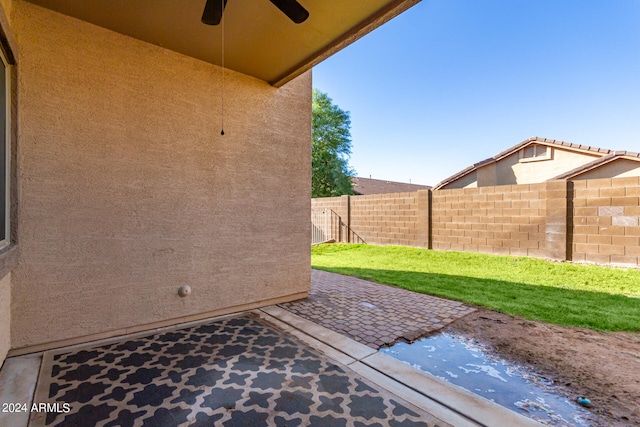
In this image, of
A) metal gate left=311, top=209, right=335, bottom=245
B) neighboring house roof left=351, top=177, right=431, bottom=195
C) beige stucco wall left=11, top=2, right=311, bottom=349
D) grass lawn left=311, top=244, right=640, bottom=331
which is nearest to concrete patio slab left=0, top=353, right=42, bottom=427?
beige stucco wall left=11, top=2, right=311, bottom=349

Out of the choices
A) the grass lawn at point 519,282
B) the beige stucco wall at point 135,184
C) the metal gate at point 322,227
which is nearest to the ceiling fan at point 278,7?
the beige stucco wall at point 135,184

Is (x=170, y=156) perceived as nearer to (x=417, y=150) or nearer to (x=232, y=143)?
(x=232, y=143)

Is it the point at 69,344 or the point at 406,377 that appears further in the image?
the point at 69,344

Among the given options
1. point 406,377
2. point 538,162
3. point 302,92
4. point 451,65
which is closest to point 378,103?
point 451,65

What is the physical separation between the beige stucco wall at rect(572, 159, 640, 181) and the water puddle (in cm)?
1321

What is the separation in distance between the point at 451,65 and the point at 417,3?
436 inches

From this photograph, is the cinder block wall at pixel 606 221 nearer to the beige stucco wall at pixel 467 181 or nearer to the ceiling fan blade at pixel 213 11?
the ceiling fan blade at pixel 213 11

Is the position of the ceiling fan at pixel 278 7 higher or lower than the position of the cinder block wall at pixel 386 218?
higher

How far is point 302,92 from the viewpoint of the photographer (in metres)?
4.35

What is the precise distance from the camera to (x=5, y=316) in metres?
2.35

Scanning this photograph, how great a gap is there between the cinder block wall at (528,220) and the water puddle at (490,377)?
18.7 ft

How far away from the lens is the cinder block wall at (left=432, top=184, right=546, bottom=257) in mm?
7309

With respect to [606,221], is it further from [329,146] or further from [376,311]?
[329,146]

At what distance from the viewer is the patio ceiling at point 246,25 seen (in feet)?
8.18
